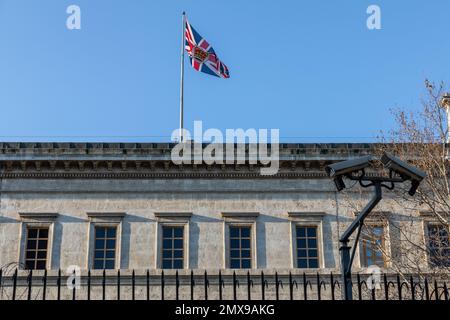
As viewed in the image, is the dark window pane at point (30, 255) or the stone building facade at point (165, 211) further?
the stone building facade at point (165, 211)

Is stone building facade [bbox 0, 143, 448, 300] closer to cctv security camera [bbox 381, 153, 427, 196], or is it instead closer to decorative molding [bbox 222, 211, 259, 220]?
decorative molding [bbox 222, 211, 259, 220]

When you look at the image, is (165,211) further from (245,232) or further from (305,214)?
(305,214)

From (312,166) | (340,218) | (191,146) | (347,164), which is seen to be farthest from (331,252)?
(347,164)

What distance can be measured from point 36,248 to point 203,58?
10483mm

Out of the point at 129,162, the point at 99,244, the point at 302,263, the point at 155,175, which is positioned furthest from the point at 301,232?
the point at 99,244

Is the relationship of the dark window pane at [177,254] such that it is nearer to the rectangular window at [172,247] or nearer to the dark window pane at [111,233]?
the rectangular window at [172,247]

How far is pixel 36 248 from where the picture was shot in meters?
29.6

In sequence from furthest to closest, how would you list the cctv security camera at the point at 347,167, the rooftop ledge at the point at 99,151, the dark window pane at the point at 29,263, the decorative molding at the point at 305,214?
the decorative molding at the point at 305,214 → the rooftop ledge at the point at 99,151 → the dark window pane at the point at 29,263 → the cctv security camera at the point at 347,167

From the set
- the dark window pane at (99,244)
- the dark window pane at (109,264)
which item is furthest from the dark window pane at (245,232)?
the dark window pane at (99,244)

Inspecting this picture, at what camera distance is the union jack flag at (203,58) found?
33812 mm

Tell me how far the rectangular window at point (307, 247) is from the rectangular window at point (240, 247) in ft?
6.06

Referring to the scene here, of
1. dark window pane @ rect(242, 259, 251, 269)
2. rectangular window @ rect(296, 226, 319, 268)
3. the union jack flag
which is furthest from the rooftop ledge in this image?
the union jack flag
